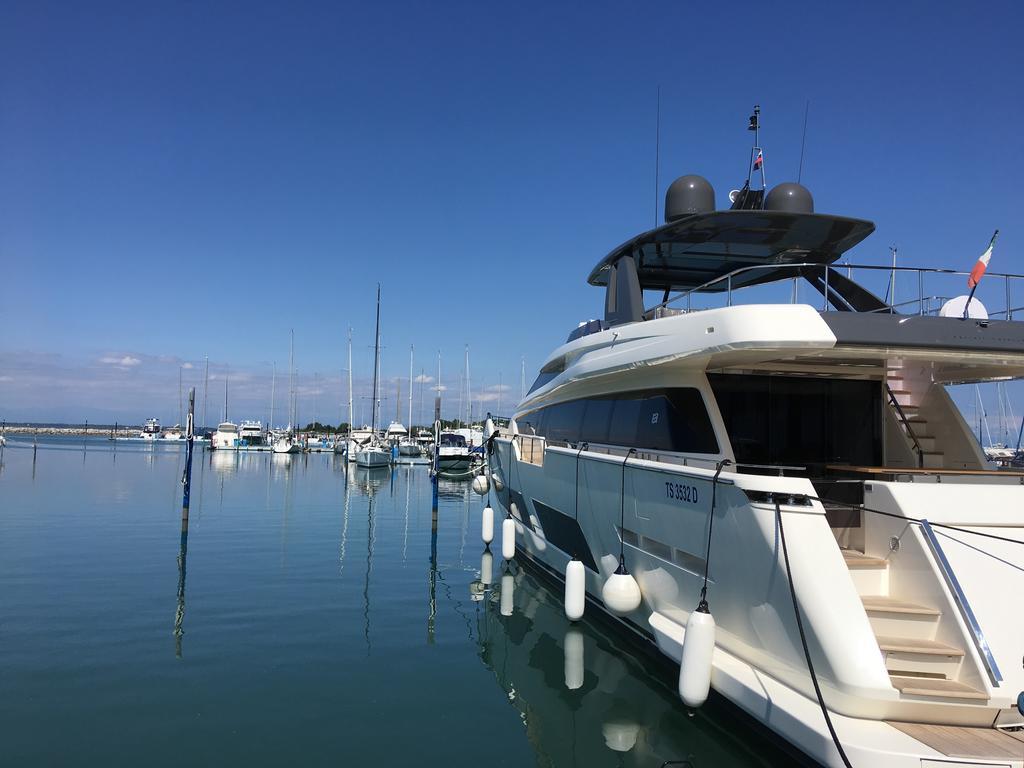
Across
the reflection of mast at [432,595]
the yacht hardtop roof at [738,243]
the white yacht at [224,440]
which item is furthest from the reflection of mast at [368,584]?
the white yacht at [224,440]

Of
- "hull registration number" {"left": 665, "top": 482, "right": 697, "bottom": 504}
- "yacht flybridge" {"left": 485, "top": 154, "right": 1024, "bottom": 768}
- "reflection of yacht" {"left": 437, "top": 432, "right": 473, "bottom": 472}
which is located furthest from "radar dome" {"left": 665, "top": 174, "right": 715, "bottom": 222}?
"reflection of yacht" {"left": 437, "top": 432, "right": 473, "bottom": 472}

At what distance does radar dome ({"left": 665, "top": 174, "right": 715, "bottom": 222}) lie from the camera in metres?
9.20

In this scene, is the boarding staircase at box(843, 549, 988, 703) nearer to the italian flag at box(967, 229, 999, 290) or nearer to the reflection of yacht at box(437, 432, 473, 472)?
the italian flag at box(967, 229, 999, 290)

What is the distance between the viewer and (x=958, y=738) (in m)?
4.02

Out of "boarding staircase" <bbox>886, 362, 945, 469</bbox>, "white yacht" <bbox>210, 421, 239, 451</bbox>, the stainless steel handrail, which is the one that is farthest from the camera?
"white yacht" <bbox>210, 421, 239, 451</bbox>

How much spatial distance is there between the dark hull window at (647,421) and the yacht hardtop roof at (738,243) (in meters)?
2.20

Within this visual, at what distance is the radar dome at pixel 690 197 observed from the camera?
9.20 m

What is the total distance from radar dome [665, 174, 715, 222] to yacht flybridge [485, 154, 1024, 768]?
5 cm

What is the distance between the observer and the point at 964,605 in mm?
4621

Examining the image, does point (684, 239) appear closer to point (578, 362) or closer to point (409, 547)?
point (578, 362)

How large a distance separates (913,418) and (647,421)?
2.93 m

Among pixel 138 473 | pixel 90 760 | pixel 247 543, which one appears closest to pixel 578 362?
pixel 90 760

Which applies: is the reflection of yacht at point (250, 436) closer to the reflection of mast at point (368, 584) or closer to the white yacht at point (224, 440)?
the white yacht at point (224, 440)

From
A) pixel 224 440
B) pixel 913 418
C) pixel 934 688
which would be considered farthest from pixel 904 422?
pixel 224 440
